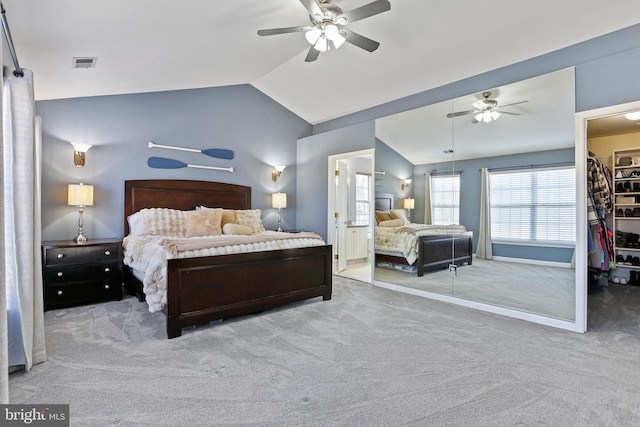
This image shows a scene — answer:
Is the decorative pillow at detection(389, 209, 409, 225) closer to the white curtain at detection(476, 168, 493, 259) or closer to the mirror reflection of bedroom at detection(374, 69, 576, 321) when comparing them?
the mirror reflection of bedroom at detection(374, 69, 576, 321)

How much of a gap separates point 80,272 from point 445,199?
4539 mm

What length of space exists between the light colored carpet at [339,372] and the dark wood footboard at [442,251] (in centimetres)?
89

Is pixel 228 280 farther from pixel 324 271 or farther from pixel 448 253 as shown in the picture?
pixel 448 253

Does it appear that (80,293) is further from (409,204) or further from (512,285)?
Answer: (512,285)

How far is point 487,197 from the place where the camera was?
389 cm

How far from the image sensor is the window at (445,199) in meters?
4.10

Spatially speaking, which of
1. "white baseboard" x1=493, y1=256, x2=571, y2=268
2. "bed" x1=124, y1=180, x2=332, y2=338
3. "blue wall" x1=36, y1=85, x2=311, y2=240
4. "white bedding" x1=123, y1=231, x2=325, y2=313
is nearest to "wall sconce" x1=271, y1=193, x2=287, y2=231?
"blue wall" x1=36, y1=85, x2=311, y2=240

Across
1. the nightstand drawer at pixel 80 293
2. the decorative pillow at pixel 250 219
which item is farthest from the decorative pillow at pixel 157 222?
the decorative pillow at pixel 250 219

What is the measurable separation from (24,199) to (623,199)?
277 inches

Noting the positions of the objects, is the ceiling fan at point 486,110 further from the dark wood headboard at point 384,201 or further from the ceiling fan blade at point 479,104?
the dark wood headboard at point 384,201

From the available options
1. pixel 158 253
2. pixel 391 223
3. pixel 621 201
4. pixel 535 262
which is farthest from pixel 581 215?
pixel 158 253

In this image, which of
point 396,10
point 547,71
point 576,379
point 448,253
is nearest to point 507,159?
point 547,71

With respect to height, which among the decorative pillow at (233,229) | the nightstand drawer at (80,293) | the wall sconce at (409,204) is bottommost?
the nightstand drawer at (80,293)

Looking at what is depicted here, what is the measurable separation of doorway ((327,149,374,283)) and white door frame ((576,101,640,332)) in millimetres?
2607
